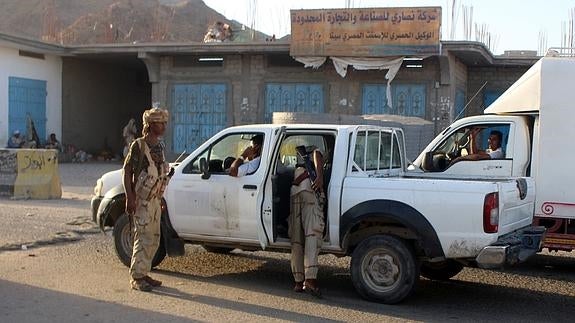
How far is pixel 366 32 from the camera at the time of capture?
19.8 m

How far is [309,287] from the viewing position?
670cm

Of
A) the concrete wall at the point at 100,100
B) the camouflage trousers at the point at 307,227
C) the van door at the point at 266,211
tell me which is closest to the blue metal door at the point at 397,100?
the concrete wall at the point at 100,100

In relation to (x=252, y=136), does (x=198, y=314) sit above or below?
below

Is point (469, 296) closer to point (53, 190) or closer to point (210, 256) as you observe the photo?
point (210, 256)

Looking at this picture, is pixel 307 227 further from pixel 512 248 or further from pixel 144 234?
pixel 512 248

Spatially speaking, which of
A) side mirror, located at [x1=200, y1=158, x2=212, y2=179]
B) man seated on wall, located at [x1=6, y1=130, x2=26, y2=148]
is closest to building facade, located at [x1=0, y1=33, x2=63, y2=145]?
man seated on wall, located at [x1=6, y1=130, x2=26, y2=148]

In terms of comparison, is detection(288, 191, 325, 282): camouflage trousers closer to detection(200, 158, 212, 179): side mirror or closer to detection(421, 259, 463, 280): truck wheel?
detection(200, 158, 212, 179): side mirror

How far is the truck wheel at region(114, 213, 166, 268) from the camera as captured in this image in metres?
7.63

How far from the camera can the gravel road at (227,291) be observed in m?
6.02

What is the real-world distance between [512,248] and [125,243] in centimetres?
420

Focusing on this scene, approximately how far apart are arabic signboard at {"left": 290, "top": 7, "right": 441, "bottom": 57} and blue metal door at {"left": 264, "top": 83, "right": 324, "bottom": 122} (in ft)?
4.64

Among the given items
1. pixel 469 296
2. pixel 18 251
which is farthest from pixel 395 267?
pixel 18 251

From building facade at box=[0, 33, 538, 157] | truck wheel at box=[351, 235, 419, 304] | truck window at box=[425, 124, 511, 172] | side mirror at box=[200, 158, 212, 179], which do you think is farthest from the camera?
building facade at box=[0, 33, 538, 157]

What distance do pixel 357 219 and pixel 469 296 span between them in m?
1.60
